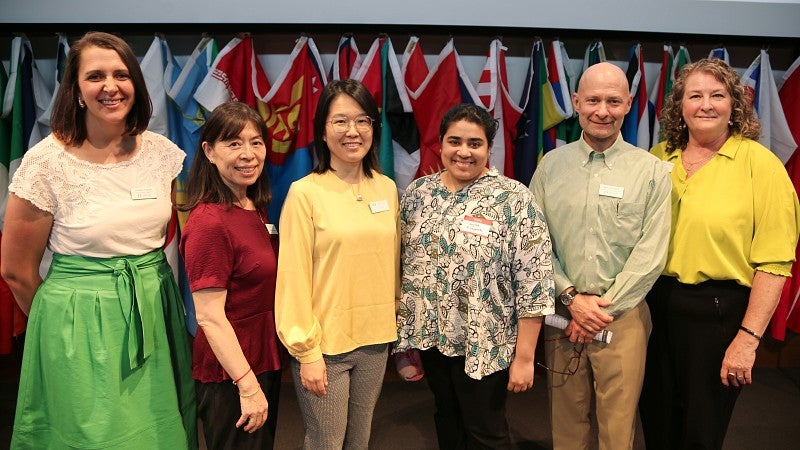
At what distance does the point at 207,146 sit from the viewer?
5.13ft

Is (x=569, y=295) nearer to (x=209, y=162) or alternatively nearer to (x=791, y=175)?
(x=209, y=162)

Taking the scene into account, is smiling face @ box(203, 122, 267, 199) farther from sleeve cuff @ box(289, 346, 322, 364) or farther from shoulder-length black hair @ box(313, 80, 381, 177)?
sleeve cuff @ box(289, 346, 322, 364)

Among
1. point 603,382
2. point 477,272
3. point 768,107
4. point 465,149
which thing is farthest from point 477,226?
point 768,107

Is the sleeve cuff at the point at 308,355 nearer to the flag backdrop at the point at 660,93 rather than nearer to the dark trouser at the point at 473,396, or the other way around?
the dark trouser at the point at 473,396

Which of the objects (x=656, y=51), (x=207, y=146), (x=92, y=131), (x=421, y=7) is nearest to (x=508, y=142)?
(x=421, y=7)

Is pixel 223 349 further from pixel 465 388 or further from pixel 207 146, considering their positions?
pixel 465 388

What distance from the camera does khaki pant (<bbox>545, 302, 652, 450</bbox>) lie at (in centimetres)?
189

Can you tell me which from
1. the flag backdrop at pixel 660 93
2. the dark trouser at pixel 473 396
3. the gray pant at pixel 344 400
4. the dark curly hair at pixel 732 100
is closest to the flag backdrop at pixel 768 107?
the flag backdrop at pixel 660 93

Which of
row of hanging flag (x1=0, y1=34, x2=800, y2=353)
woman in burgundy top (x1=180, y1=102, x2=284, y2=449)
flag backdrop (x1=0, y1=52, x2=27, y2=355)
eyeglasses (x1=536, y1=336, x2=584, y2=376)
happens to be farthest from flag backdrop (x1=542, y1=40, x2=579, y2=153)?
flag backdrop (x1=0, y1=52, x2=27, y2=355)

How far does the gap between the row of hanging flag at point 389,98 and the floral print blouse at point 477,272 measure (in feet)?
4.00

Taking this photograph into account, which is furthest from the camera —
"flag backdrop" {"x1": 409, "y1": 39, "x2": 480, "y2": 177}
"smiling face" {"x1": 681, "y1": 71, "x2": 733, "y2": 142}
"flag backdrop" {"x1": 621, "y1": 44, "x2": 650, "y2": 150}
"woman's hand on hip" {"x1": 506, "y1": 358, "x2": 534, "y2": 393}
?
"flag backdrop" {"x1": 621, "y1": 44, "x2": 650, "y2": 150}

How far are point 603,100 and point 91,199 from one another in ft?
5.76

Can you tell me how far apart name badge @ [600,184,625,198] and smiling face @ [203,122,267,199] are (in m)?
1.23

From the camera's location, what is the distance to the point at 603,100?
1829 millimetres
